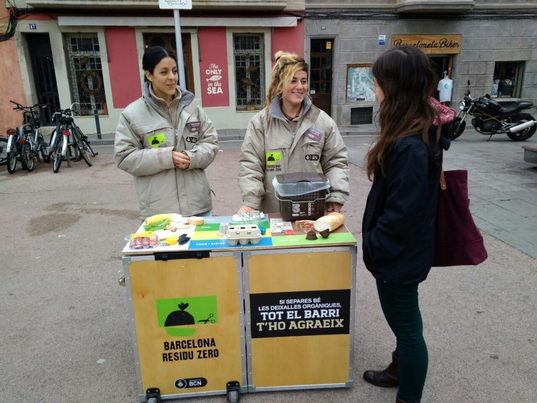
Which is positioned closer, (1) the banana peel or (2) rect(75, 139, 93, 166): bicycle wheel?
(1) the banana peel

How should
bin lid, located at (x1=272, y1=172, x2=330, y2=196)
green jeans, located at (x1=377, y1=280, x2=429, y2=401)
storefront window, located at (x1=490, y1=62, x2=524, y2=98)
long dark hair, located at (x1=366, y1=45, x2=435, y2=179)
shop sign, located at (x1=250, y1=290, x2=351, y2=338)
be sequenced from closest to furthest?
long dark hair, located at (x1=366, y1=45, x2=435, y2=179), green jeans, located at (x1=377, y1=280, x2=429, y2=401), shop sign, located at (x1=250, y1=290, x2=351, y2=338), bin lid, located at (x1=272, y1=172, x2=330, y2=196), storefront window, located at (x1=490, y1=62, x2=524, y2=98)

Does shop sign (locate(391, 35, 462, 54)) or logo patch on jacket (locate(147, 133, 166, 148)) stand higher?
shop sign (locate(391, 35, 462, 54))

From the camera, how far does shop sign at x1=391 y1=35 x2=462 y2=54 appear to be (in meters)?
13.9

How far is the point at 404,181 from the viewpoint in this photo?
5.75ft

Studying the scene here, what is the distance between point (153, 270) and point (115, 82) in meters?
12.0

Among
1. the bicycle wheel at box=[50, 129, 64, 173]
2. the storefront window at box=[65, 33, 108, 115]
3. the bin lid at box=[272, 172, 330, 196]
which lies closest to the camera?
the bin lid at box=[272, 172, 330, 196]

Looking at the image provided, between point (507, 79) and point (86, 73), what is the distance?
1420 centimetres

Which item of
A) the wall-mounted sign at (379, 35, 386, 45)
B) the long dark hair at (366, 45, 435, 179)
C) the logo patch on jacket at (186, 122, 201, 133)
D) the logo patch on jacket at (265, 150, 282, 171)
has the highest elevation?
the wall-mounted sign at (379, 35, 386, 45)

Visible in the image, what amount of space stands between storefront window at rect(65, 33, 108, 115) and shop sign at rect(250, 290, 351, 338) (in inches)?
471

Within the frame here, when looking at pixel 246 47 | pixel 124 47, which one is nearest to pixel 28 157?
pixel 124 47

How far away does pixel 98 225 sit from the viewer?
5324 mm

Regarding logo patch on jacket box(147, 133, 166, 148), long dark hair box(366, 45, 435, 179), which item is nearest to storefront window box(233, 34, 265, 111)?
logo patch on jacket box(147, 133, 166, 148)

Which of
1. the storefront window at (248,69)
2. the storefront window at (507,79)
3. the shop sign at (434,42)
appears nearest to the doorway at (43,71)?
the storefront window at (248,69)

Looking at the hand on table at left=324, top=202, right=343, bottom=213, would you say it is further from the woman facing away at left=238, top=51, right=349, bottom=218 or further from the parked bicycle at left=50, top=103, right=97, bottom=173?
the parked bicycle at left=50, top=103, right=97, bottom=173
